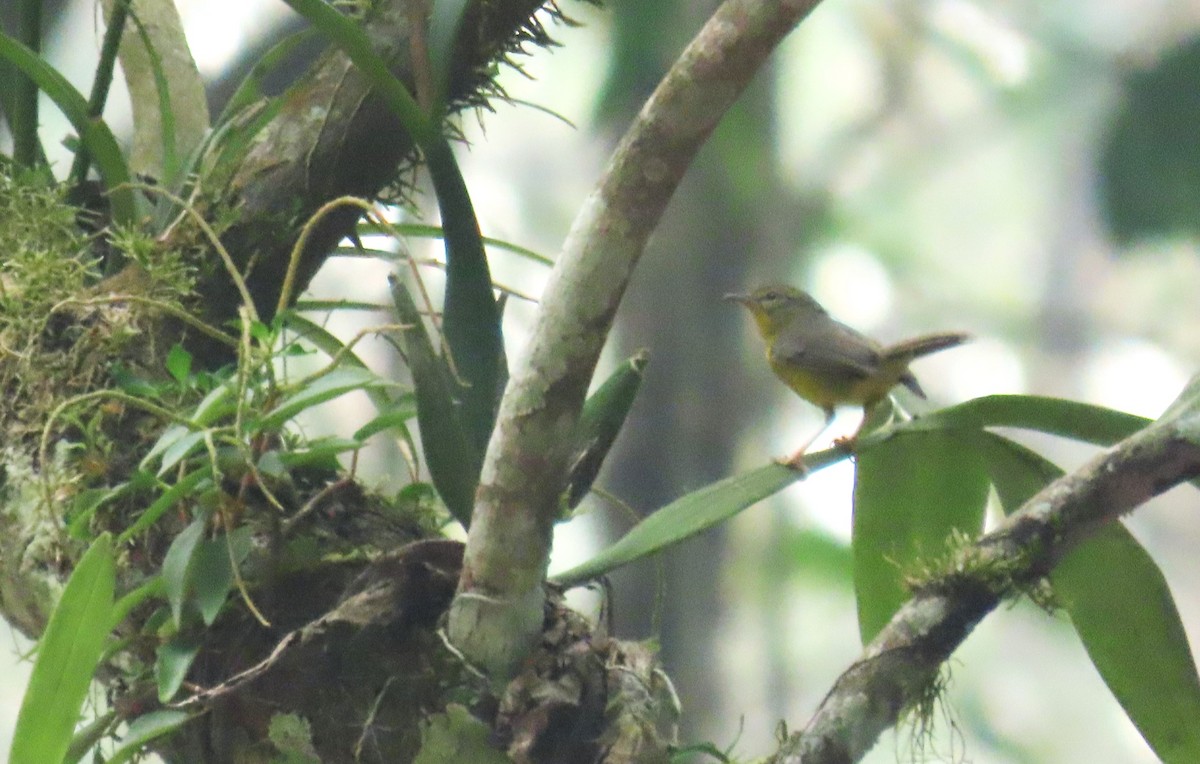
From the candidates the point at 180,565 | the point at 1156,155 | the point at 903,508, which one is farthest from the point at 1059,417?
the point at 1156,155

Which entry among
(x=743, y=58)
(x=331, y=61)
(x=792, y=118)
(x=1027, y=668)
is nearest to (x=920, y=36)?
(x=792, y=118)

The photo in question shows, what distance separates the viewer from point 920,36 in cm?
436

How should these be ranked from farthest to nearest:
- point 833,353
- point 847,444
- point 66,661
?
1. point 833,353
2. point 847,444
3. point 66,661

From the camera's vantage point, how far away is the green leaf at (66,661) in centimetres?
74

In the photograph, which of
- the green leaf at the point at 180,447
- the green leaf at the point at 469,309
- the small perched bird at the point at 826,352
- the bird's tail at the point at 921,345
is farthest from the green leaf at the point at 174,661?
the bird's tail at the point at 921,345

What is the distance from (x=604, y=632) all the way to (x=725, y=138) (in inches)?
127

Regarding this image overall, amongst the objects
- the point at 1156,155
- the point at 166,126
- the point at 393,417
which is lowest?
the point at 393,417

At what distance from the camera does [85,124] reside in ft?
3.36

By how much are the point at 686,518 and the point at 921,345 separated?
20.5 inches

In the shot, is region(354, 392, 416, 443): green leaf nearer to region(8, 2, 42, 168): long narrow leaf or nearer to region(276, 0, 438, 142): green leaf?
region(276, 0, 438, 142): green leaf

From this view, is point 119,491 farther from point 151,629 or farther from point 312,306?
point 312,306

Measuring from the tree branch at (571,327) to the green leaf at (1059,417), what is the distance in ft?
1.07

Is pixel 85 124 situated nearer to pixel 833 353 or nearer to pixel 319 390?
pixel 319 390

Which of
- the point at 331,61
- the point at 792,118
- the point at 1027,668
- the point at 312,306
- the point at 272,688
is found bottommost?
the point at 272,688
